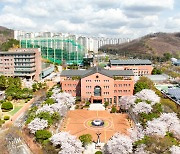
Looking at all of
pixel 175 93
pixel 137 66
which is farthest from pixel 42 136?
pixel 137 66

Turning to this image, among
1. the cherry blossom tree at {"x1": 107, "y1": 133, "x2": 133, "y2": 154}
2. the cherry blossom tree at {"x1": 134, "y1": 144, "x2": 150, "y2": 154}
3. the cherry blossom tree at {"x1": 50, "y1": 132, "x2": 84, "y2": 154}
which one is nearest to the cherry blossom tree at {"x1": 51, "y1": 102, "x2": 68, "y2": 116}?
the cherry blossom tree at {"x1": 50, "y1": 132, "x2": 84, "y2": 154}

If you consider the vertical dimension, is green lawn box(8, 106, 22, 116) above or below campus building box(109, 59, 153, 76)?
below

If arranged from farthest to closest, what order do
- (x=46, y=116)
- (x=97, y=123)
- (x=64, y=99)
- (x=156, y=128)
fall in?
1. (x=64, y=99)
2. (x=97, y=123)
3. (x=46, y=116)
4. (x=156, y=128)

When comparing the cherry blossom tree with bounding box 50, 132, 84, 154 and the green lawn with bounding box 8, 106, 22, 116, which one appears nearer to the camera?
the cherry blossom tree with bounding box 50, 132, 84, 154

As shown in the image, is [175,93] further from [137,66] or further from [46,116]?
[137,66]

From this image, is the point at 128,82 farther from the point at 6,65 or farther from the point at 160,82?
the point at 6,65

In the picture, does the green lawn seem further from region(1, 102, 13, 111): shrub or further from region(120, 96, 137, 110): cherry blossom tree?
region(120, 96, 137, 110): cherry blossom tree

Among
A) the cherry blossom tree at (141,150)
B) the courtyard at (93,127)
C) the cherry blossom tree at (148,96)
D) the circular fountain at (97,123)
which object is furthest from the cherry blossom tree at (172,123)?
the circular fountain at (97,123)
